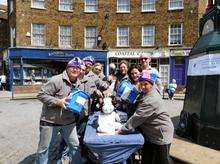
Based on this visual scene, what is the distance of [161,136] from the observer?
6.21 m

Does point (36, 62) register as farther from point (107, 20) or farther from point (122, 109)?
point (122, 109)

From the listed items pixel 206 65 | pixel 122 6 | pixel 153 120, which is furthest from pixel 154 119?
pixel 122 6

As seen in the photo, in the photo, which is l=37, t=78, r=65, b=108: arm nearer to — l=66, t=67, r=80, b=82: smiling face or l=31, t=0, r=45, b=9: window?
l=66, t=67, r=80, b=82: smiling face

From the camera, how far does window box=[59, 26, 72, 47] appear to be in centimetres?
3612

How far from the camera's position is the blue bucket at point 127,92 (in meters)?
7.06

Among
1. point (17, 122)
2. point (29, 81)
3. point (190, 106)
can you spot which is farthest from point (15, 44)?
point (190, 106)

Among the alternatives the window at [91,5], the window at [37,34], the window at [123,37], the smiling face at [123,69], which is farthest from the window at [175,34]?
the smiling face at [123,69]

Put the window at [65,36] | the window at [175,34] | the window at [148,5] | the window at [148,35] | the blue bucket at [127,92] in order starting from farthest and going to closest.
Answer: the window at [65,36]
the window at [148,5]
the window at [148,35]
the window at [175,34]
the blue bucket at [127,92]

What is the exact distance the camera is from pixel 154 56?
116 ft

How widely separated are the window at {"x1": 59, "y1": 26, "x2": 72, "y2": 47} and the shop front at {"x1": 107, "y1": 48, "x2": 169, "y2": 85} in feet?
11.5

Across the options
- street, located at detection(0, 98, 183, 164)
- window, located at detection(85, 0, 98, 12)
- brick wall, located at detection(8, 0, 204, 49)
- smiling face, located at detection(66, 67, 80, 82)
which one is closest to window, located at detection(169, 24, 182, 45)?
brick wall, located at detection(8, 0, 204, 49)

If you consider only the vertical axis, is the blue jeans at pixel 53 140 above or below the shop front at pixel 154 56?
below

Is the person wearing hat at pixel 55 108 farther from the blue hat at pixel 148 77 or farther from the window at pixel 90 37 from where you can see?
the window at pixel 90 37

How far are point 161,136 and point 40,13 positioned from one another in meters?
30.8
